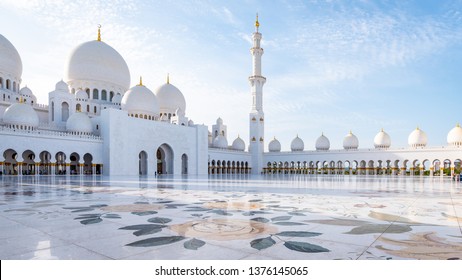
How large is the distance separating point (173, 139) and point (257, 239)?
80.8 feet

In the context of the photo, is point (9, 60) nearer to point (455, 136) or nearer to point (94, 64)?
point (94, 64)

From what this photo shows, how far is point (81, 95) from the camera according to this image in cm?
2522

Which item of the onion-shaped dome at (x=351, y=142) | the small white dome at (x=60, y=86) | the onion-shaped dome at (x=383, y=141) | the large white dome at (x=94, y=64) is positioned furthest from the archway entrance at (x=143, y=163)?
the onion-shaped dome at (x=383, y=141)

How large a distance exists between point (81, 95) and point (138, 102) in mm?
4507

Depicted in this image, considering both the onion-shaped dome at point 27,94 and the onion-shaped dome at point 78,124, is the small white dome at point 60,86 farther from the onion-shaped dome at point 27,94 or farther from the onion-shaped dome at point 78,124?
the onion-shaped dome at point 78,124

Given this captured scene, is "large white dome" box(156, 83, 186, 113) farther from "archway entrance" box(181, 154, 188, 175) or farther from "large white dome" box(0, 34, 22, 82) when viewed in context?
"large white dome" box(0, 34, 22, 82)

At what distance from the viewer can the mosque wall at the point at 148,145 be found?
72.3 feet

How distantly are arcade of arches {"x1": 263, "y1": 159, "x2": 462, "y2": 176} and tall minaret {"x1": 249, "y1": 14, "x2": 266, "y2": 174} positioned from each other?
6.30 feet

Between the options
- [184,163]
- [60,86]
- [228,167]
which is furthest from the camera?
[228,167]

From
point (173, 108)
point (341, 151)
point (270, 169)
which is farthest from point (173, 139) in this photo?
point (341, 151)

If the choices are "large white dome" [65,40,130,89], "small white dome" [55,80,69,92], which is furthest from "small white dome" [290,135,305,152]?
"small white dome" [55,80,69,92]

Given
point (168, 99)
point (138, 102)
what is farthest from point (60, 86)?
point (168, 99)

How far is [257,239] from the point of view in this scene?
7.93 feet
